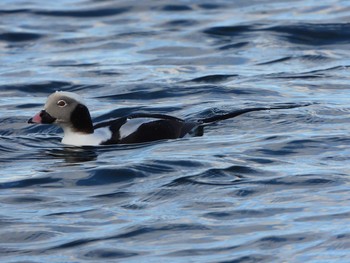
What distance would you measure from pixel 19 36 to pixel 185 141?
8.29 m

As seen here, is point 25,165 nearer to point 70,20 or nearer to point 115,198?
point 115,198

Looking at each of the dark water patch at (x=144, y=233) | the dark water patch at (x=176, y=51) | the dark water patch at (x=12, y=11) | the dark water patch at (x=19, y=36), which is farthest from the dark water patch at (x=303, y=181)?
the dark water patch at (x=12, y=11)

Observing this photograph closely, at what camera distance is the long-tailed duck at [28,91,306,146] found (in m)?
12.4

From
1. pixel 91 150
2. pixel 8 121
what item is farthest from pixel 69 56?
pixel 91 150

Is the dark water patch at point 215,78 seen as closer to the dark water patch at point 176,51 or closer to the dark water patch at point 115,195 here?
the dark water patch at point 176,51

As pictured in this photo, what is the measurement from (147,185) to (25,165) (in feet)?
4.94

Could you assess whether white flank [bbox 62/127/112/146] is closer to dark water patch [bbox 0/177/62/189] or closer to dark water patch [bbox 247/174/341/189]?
dark water patch [bbox 0/177/62/189]

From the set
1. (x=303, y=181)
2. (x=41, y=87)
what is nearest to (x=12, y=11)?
(x=41, y=87)

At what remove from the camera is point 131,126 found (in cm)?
1244

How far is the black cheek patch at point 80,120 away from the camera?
12586 mm

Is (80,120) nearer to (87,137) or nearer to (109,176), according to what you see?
(87,137)

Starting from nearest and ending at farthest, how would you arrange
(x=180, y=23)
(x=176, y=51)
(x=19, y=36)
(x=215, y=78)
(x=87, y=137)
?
(x=87, y=137) < (x=215, y=78) < (x=176, y=51) < (x=19, y=36) < (x=180, y=23)

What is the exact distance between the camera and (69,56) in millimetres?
18531

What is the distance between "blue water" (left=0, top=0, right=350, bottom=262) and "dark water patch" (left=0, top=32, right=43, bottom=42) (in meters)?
0.03
